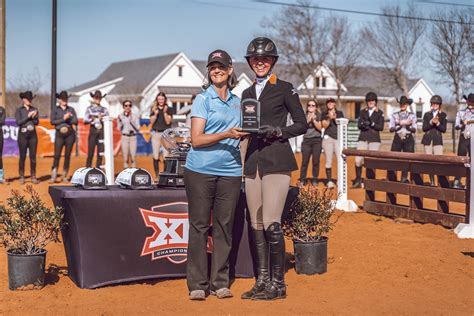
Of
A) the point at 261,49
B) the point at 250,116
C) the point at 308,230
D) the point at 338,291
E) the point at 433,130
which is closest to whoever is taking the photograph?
the point at 250,116

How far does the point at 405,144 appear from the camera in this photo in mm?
15578

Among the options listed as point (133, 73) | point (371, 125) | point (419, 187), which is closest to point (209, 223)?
point (419, 187)

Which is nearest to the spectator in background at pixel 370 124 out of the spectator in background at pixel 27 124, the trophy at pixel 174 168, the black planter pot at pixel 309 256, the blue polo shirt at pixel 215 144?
the spectator in background at pixel 27 124

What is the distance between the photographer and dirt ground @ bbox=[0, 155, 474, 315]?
6301mm

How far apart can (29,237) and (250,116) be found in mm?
2436

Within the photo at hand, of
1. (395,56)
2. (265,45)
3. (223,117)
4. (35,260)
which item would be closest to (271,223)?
(223,117)

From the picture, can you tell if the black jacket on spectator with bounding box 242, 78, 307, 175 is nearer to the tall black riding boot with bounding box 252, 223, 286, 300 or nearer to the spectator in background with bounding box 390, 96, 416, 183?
the tall black riding boot with bounding box 252, 223, 286, 300

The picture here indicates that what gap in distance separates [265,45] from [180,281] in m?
2.41

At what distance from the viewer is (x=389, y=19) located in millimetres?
53781

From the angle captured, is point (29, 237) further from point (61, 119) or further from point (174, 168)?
point (61, 119)

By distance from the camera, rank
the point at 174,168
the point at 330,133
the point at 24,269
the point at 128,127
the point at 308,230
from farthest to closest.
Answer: the point at 128,127 → the point at 330,133 → the point at 308,230 → the point at 174,168 → the point at 24,269

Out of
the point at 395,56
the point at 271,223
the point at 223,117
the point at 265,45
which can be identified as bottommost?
the point at 271,223

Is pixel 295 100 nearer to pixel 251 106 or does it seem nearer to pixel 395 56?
pixel 251 106

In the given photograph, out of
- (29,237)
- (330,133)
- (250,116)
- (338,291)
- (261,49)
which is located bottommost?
(338,291)
